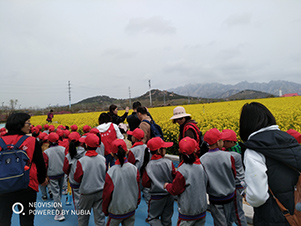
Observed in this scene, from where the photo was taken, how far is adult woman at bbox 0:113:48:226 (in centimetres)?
244

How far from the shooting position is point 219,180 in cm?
255

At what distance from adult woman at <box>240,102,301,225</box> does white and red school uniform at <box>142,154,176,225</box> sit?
1282 mm

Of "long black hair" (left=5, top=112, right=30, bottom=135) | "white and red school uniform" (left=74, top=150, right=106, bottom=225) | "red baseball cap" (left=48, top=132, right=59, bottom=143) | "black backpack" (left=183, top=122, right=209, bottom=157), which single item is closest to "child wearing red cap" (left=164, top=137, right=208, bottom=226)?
"black backpack" (left=183, top=122, right=209, bottom=157)

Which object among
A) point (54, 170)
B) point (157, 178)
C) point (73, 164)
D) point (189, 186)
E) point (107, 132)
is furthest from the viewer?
point (107, 132)

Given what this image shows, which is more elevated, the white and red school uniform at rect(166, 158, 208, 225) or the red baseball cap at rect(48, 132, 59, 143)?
the red baseball cap at rect(48, 132, 59, 143)

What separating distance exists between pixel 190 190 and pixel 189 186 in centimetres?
5

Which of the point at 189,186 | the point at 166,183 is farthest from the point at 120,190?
the point at 189,186

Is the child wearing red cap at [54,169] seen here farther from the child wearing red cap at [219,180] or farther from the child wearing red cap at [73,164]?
the child wearing red cap at [219,180]

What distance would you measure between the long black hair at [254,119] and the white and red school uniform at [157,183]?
126 centimetres

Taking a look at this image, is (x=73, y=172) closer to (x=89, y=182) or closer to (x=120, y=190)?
(x=89, y=182)

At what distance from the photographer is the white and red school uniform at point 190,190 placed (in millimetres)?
2303

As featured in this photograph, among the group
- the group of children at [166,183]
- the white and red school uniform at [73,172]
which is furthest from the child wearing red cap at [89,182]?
the white and red school uniform at [73,172]

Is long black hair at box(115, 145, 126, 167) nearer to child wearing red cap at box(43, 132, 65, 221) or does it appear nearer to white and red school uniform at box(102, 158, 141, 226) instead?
white and red school uniform at box(102, 158, 141, 226)

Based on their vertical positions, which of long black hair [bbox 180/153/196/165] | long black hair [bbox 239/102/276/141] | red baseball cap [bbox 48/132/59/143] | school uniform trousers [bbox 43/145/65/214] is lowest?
school uniform trousers [bbox 43/145/65/214]
